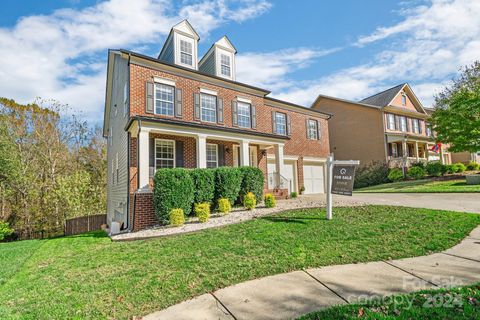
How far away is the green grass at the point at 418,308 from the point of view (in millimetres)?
2629

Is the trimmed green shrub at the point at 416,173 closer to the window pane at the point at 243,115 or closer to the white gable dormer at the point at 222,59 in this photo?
the window pane at the point at 243,115

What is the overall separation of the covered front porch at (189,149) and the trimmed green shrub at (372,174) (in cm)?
1234

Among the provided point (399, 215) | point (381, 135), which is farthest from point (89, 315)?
point (381, 135)

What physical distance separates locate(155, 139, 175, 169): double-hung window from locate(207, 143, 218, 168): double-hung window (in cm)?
196

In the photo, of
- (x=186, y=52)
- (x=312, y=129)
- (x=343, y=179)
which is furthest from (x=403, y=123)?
(x=343, y=179)

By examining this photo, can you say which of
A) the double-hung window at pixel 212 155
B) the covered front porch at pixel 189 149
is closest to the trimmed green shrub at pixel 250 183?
the covered front porch at pixel 189 149

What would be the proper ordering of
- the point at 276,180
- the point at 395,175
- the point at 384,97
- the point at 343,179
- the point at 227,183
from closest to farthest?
1. the point at 343,179
2. the point at 227,183
3. the point at 276,180
4. the point at 395,175
5. the point at 384,97

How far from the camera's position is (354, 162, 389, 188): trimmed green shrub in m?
22.5

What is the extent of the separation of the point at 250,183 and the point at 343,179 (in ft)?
14.2

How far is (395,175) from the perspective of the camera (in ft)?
70.8

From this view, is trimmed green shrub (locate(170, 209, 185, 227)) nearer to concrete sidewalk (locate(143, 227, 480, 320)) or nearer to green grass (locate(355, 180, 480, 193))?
concrete sidewalk (locate(143, 227, 480, 320))

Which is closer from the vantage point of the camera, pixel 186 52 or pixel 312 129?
pixel 186 52

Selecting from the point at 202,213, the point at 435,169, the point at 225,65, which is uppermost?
the point at 225,65

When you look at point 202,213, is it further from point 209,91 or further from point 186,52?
point 186,52
